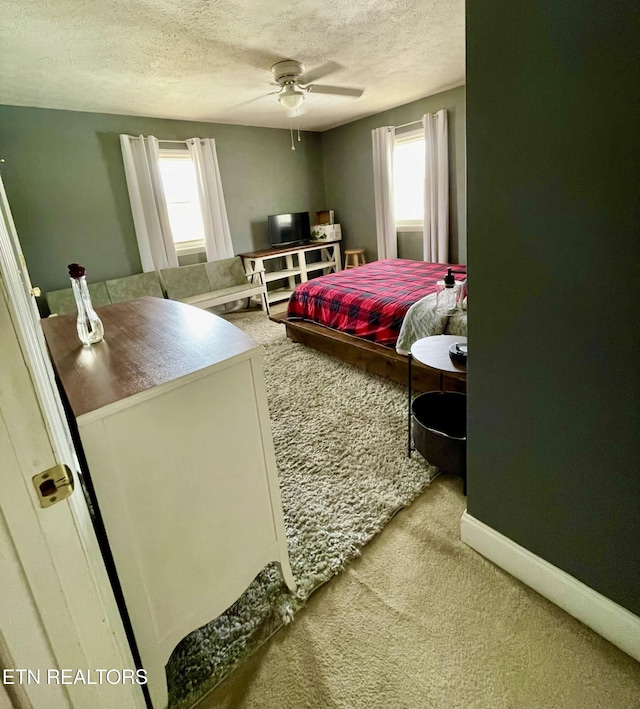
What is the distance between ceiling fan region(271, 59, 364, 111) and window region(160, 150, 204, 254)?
6.42 ft

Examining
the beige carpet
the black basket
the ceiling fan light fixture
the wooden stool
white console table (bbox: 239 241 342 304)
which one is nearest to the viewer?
the beige carpet

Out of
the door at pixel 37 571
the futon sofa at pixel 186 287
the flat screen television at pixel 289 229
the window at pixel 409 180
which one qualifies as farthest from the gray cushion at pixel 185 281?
the door at pixel 37 571

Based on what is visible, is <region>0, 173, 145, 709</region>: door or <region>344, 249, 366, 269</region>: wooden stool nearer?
<region>0, 173, 145, 709</region>: door

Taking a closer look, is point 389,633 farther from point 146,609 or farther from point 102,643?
point 102,643

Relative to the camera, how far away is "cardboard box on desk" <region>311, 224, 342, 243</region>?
597cm

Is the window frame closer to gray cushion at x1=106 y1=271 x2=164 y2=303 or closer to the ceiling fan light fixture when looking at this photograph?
gray cushion at x1=106 y1=271 x2=164 y2=303

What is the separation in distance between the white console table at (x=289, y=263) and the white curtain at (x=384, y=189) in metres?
0.83

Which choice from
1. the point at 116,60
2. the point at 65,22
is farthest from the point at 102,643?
the point at 116,60

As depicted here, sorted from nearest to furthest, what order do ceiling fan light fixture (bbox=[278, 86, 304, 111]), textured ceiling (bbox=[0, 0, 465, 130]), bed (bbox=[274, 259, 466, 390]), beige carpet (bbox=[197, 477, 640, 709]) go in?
1. beige carpet (bbox=[197, 477, 640, 709])
2. textured ceiling (bbox=[0, 0, 465, 130])
3. bed (bbox=[274, 259, 466, 390])
4. ceiling fan light fixture (bbox=[278, 86, 304, 111])

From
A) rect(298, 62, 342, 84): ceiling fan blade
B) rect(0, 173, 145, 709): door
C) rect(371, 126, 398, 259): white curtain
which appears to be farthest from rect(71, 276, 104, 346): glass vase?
A: rect(371, 126, 398, 259): white curtain

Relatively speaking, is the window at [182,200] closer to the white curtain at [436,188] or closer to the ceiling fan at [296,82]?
the ceiling fan at [296,82]

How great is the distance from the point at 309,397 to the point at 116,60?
9.01ft

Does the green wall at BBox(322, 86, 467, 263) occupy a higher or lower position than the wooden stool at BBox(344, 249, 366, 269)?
higher

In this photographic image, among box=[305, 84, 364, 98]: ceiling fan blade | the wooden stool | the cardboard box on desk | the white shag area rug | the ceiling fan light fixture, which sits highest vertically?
box=[305, 84, 364, 98]: ceiling fan blade
